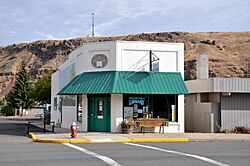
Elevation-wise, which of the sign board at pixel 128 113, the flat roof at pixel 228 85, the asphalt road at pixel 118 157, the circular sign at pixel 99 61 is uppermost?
the circular sign at pixel 99 61

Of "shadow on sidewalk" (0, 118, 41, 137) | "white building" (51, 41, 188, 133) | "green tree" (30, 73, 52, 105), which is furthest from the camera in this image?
"green tree" (30, 73, 52, 105)

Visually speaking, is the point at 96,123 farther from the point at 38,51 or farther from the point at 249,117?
the point at 38,51

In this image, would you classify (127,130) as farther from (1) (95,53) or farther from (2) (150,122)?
(1) (95,53)

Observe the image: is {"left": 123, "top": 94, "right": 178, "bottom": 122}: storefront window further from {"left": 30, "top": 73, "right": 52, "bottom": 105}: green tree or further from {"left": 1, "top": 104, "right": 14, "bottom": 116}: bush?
{"left": 1, "top": 104, "right": 14, "bottom": 116}: bush

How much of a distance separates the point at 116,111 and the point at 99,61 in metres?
3.41

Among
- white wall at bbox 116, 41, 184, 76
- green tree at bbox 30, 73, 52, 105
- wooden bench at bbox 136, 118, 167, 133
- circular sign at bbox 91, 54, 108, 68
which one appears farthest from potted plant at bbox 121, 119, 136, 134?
green tree at bbox 30, 73, 52, 105

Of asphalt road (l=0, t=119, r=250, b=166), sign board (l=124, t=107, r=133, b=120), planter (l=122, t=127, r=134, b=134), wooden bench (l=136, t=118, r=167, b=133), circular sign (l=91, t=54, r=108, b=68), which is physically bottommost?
asphalt road (l=0, t=119, r=250, b=166)

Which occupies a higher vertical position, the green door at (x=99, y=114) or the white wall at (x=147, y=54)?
the white wall at (x=147, y=54)

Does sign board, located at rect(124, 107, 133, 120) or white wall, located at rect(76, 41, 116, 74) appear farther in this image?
white wall, located at rect(76, 41, 116, 74)

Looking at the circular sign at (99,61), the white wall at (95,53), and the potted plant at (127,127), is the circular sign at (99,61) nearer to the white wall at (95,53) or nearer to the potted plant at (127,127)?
the white wall at (95,53)

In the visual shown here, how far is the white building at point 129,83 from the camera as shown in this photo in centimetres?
2580

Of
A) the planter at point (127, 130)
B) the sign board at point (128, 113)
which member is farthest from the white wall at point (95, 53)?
the planter at point (127, 130)

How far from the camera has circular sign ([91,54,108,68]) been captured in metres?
26.6

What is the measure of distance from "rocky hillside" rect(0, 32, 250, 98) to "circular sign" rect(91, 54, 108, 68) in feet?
241
